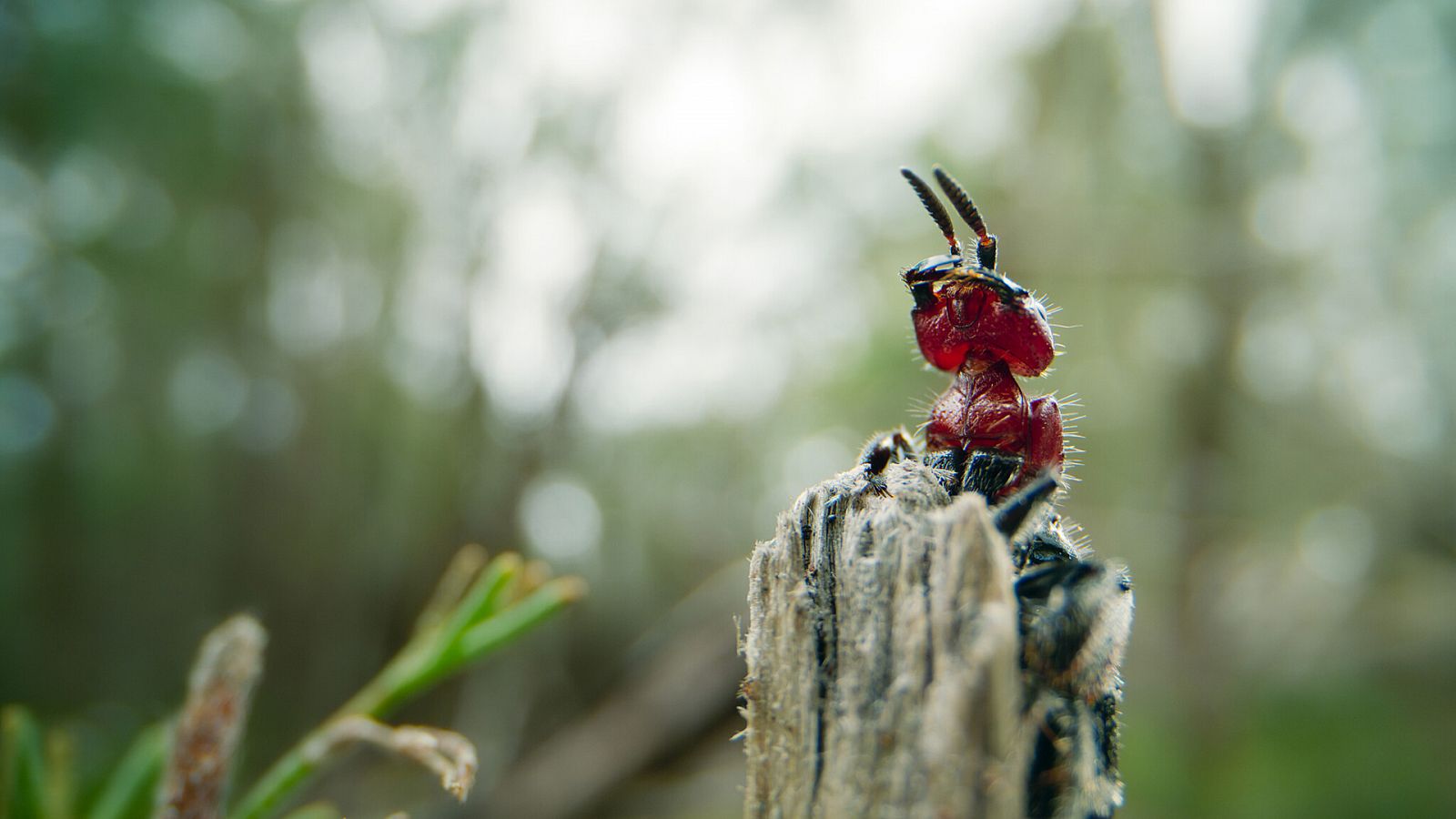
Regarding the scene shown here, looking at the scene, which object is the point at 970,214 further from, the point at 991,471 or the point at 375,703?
the point at 375,703

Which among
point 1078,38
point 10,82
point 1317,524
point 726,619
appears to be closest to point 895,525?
point 726,619

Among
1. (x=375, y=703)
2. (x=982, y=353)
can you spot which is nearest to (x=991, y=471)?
(x=982, y=353)

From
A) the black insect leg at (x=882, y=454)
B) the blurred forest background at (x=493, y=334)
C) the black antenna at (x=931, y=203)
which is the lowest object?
the black insect leg at (x=882, y=454)

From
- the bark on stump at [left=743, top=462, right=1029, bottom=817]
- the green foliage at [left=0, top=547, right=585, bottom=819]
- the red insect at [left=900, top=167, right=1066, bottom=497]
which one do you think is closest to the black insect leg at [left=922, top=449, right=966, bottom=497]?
the red insect at [left=900, top=167, right=1066, bottom=497]

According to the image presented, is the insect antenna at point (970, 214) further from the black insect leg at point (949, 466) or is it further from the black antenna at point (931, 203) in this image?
the black insect leg at point (949, 466)

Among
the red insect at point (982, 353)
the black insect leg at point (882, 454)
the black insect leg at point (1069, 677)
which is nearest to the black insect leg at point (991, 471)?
the red insect at point (982, 353)

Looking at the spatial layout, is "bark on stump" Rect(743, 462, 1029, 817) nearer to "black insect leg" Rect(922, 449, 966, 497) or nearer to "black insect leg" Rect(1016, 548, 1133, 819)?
"black insect leg" Rect(1016, 548, 1133, 819)
